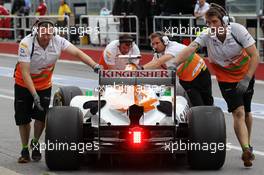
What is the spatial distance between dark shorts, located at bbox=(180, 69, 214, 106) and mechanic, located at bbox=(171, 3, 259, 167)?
1.03m

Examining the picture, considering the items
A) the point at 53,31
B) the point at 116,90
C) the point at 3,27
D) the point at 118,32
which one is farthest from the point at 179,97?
the point at 3,27

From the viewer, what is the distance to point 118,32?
2447cm

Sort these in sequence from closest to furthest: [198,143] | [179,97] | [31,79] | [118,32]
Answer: [198,143], [31,79], [179,97], [118,32]

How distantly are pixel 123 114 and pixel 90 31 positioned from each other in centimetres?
1752

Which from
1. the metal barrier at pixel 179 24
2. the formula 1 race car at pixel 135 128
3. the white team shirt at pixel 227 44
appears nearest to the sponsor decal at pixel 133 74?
the formula 1 race car at pixel 135 128

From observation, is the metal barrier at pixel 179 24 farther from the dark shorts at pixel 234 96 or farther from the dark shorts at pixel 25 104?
the dark shorts at pixel 25 104

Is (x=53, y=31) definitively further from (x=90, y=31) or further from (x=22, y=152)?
(x=90, y=31)

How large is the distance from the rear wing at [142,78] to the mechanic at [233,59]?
515 mm

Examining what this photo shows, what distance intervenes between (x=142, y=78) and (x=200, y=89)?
1740mm

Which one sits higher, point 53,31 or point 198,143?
point 53,31

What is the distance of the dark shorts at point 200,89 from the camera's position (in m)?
10.2

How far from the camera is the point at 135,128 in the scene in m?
8.34

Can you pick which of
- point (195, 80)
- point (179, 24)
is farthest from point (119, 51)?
point (179, 24)
